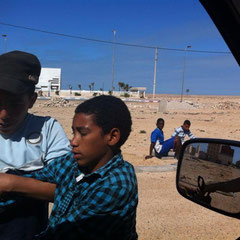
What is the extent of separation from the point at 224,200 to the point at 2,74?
1317 millimetres

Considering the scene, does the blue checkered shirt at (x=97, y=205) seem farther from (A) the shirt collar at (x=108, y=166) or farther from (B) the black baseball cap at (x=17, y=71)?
(B) the black baseball cap at (x=17, y=71)

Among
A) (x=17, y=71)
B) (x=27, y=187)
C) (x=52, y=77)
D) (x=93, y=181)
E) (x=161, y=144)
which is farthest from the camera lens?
(x=52, y=77)

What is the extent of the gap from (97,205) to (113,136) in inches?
15.9

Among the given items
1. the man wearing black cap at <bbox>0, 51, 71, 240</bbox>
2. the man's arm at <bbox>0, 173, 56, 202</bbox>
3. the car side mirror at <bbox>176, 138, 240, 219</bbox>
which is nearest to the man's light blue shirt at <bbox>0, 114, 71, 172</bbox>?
the man wearing black cap at <bbox>0, 51, 71, 240</bbox>

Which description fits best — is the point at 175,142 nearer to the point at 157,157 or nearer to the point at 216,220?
the point at 157,157

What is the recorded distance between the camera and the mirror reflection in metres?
1.43

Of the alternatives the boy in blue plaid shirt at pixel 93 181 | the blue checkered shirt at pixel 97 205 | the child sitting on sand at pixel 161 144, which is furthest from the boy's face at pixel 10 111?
the child sitting on sand at pixel 161 144

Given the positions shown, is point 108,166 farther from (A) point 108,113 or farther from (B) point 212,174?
(B) point 212,174

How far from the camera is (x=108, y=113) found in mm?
1801

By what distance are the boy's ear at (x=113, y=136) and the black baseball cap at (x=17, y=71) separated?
561 millimetres

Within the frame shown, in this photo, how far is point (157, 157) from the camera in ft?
31.2

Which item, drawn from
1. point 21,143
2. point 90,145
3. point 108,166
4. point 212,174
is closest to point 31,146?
point 21,143

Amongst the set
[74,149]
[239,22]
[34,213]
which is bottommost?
[34,213]

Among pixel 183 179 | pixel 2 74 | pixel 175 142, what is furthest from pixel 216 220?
pixel 175 142
